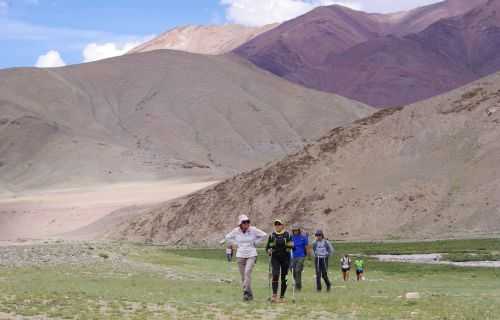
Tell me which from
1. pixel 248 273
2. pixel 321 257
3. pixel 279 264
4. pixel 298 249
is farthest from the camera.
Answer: pixel 321 257

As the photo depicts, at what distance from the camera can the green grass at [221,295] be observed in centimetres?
1683

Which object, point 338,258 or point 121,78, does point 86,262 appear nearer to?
point 338,258

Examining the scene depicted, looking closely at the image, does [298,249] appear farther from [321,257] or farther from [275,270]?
[275,270]

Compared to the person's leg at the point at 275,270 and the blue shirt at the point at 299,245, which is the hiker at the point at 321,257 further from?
the person's leg at the point at 275,270

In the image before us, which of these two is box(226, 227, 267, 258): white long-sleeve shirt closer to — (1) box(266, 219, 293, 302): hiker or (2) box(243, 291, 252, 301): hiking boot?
(1) box(266, 219, 293, 302): hiker

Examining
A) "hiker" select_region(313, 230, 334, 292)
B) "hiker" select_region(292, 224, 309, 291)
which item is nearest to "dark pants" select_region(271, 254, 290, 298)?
"hiker" select_region(292, 224, 309, 291)

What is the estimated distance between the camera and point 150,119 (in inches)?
6260

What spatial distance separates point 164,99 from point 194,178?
49.0m

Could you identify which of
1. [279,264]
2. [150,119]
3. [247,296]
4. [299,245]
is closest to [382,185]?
[299,245]

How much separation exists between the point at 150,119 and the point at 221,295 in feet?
457

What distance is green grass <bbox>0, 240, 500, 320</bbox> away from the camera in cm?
1683

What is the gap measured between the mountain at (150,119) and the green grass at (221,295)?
95.9 m

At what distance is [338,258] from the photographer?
43.4 meters

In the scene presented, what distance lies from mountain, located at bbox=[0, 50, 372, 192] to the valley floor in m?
10.5
